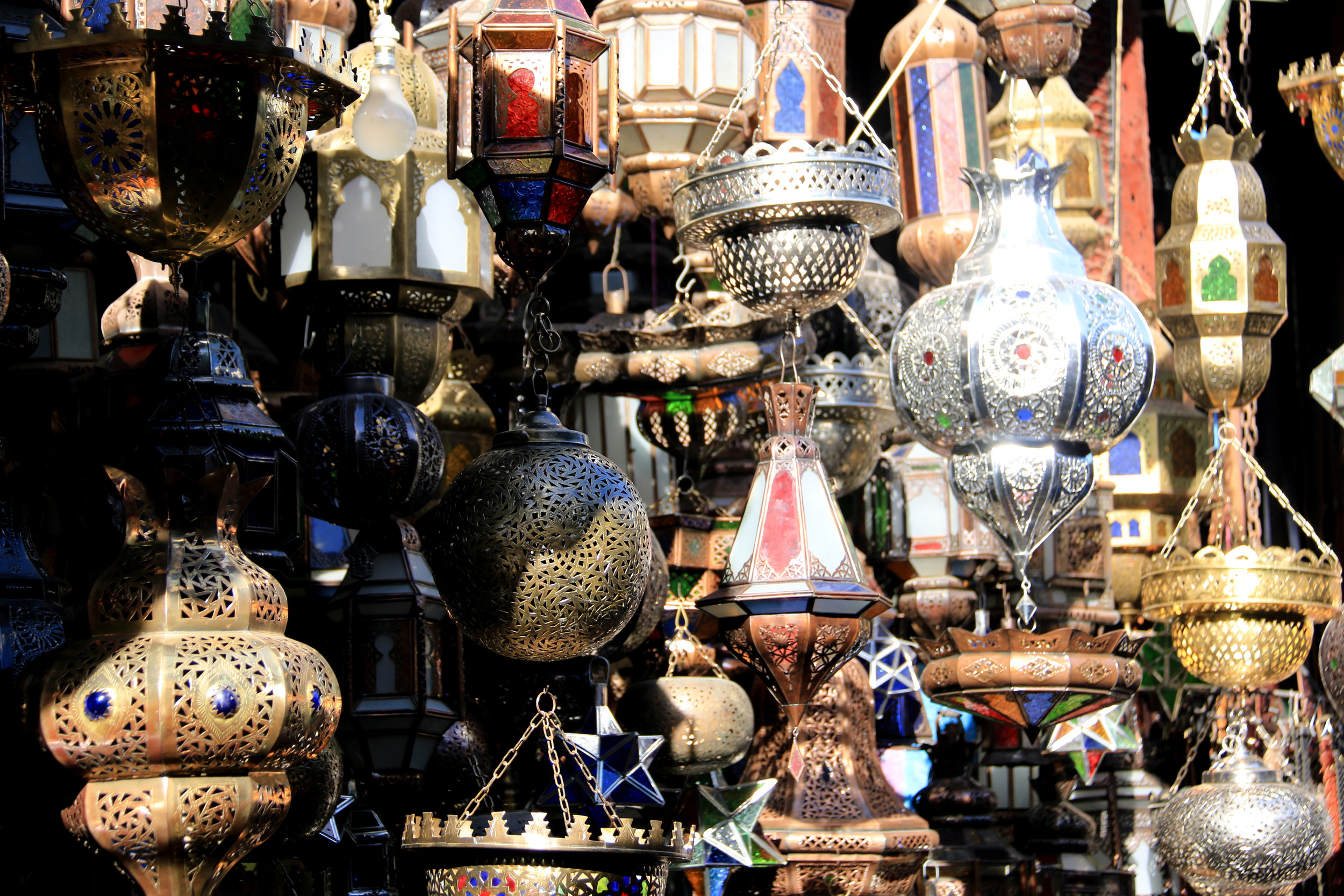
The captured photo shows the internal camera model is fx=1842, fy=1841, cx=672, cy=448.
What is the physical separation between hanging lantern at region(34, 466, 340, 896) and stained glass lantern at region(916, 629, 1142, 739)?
1.85 metres

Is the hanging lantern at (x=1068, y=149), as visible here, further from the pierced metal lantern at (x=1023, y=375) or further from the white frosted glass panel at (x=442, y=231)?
the white frosted glass panel at (x=442, y=231)

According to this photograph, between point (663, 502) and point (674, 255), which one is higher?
point (674, 255)

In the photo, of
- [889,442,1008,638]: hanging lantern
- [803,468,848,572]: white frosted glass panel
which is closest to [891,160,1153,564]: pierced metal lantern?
[803,468,848,572]: white frosted glass panel

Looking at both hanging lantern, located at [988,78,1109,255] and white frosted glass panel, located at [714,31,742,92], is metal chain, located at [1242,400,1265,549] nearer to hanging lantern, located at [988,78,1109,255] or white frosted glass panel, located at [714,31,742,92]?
hanging lantern, located at [988,78,1109,255]

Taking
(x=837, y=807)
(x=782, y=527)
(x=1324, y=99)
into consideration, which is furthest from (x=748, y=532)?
(x=1324, y=99)

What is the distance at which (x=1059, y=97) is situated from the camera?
536cm

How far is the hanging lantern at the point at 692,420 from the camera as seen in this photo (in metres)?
3.95

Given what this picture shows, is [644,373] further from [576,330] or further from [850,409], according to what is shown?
[850,409]

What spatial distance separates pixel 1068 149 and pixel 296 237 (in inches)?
111

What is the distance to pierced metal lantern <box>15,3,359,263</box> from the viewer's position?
2305 millimetres

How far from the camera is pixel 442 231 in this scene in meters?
3.24

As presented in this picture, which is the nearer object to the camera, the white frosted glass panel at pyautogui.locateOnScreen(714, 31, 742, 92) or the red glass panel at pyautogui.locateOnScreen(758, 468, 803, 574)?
the red glass panel at pyautogui.locateOnScreen(758, 468, 803, 574)

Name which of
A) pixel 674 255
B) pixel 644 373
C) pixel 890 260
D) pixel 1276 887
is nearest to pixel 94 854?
pixel 644 373

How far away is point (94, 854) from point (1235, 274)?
327 centimetres
